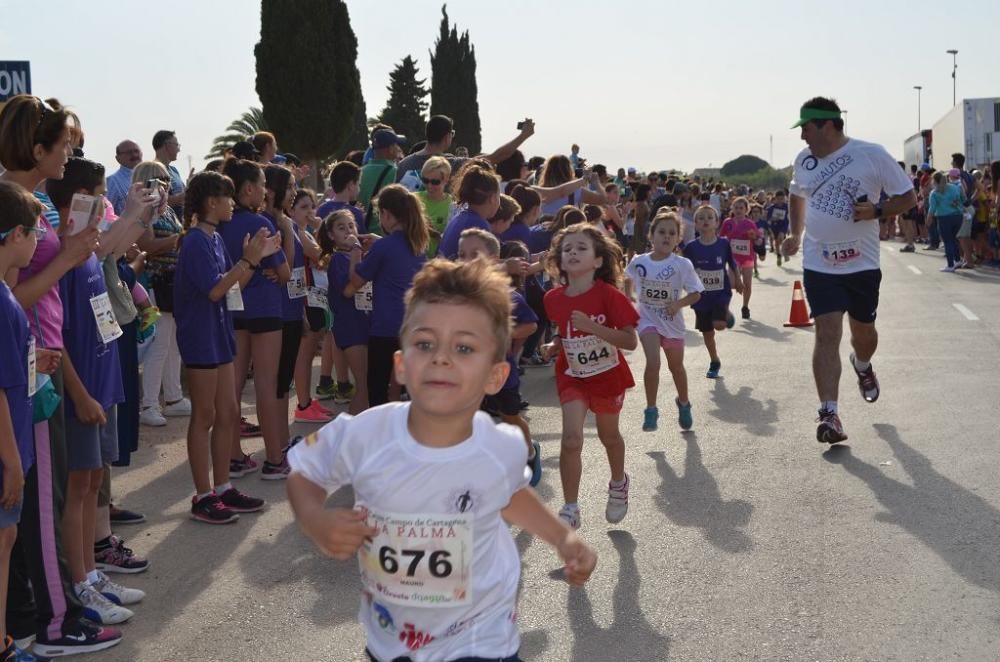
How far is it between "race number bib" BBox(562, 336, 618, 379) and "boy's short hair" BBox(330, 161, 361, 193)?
4.05m

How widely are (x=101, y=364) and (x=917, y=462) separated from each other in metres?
5.12

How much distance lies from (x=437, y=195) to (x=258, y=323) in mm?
2284

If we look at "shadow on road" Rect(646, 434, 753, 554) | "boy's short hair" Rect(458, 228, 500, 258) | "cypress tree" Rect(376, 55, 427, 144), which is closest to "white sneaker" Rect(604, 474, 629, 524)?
"shadow on road" Rect(646, 434, 753, 554)

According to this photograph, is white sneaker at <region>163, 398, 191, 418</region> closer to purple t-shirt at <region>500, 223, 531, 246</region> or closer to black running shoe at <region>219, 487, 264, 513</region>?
purple t-shirt at <region>500, 223, 531, 246</region>

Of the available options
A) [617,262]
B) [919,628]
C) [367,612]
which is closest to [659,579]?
[919,628]

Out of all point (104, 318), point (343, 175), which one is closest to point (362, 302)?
point (343, 175)

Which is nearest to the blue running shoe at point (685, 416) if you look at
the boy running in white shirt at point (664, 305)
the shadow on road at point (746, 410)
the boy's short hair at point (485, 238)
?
the boy running in white shirt at point (664, 305)

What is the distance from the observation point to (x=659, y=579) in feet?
18.7

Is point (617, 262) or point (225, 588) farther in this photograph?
point (617, 262)

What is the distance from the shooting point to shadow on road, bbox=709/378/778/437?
9.19 m

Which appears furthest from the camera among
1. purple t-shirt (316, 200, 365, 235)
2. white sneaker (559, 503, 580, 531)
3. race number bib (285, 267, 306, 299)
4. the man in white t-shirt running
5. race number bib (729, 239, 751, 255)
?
race number bib (729, 239, 751, 255)

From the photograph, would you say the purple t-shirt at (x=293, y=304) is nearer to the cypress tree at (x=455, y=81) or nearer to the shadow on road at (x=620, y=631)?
the shadow on road at (x=620, y=631)

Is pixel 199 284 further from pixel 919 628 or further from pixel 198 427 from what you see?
pixel 919 628

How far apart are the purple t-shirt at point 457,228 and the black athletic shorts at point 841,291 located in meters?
2.48
